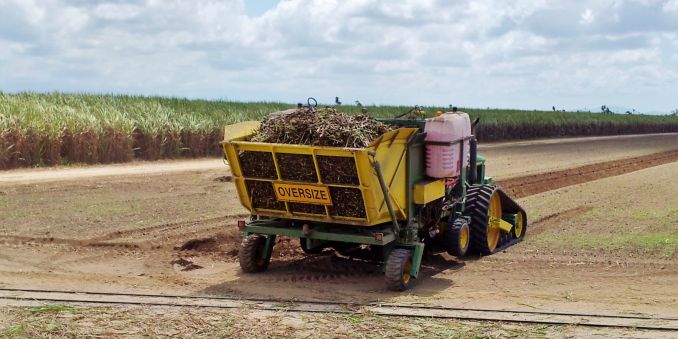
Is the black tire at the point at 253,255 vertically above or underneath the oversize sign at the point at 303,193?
underneath

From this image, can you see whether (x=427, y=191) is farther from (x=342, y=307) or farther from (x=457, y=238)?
(x=342, y=307)

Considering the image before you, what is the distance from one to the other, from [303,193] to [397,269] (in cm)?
137

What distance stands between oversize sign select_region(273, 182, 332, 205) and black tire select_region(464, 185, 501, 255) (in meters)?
2.97

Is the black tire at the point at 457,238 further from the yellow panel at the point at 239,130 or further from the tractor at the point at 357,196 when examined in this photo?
the yellow panel at the point at 239,130

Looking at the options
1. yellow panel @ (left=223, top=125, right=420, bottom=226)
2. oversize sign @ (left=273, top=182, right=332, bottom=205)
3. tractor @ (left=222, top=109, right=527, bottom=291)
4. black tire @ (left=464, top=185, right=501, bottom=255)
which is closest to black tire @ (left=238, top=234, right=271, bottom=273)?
tractor @ (left=222, top=109, right=527, bottom=291)

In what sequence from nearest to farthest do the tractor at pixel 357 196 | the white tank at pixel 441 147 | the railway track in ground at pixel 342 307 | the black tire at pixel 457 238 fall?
the railway track in ground at pixel 342 307, the tractor at pixel 357 196, the white tank at pixel 441 147, the black tire at pixel 457 238

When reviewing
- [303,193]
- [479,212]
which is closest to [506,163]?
[479,212]

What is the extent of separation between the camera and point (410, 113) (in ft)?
35.7

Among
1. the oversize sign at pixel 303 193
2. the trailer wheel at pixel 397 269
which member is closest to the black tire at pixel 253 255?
the oversize sign at pixel 303 193

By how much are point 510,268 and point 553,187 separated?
10.7 meters

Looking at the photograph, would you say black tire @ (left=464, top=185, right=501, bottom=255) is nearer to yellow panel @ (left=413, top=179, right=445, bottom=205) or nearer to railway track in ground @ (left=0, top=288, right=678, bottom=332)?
yellow panel @ (left=413, top=179, right=445, bottom=205)

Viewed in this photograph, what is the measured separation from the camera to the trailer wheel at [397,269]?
9250 millimetres

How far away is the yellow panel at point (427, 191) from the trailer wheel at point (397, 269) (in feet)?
2.13

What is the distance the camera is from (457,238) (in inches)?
421
